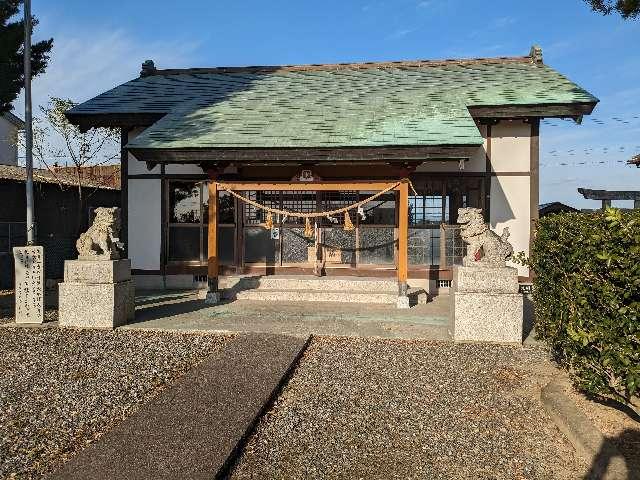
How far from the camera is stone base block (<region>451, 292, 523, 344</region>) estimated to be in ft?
21.6

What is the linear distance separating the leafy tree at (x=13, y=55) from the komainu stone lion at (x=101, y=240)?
13.6ft

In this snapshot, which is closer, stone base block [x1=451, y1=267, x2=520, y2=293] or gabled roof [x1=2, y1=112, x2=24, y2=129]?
stone base block [x1=451, y1=267, x2=520, y2=293]

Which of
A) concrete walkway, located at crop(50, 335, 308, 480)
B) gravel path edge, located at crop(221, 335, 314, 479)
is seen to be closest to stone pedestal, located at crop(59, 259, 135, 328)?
concrete walkway, located at crop(50, 335, 308, 480)

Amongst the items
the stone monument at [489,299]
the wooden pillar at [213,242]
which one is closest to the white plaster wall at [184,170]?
the wooden pillar at [213,242]

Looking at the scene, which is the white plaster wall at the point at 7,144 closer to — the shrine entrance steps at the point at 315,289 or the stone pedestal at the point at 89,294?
the shrine entrance steps at the point at 315,289

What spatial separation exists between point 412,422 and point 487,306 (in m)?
3.11

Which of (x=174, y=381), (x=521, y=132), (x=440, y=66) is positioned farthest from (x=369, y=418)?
(x=440, y=66)

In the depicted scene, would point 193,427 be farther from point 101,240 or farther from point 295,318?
point 101,240

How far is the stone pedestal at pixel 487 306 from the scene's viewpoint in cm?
657

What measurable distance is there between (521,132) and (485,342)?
20.2 feet

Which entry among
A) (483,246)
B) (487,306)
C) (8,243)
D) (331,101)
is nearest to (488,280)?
(487,306)

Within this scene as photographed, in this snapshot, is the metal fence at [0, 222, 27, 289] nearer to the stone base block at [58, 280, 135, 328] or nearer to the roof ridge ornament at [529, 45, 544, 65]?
the stone base block at [58, 280, 135, 328]

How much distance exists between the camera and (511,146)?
10617mm

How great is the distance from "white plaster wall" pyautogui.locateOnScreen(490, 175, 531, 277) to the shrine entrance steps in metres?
2.64
